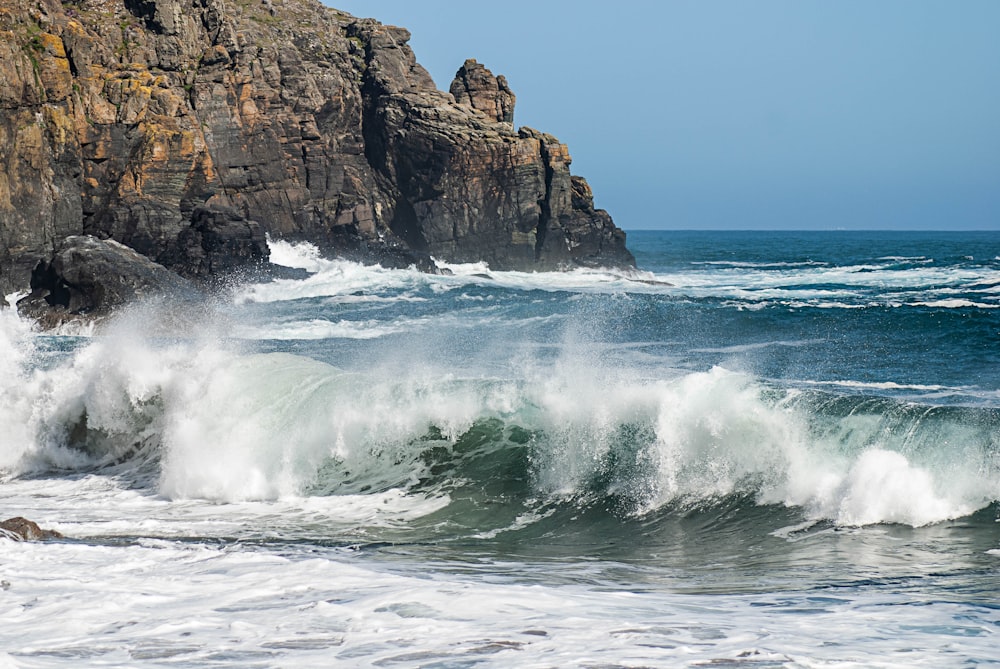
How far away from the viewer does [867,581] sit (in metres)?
7.02

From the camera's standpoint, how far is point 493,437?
1194cm

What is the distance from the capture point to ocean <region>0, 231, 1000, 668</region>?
17.8ft

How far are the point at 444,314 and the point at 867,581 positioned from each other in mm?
25054

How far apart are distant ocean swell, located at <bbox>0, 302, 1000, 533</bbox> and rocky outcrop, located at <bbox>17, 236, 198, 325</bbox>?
43.9ft

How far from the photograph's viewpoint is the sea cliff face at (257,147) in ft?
115

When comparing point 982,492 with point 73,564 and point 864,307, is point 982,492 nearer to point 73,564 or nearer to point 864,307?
point 73,564

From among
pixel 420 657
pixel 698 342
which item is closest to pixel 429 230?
pixel 698 342

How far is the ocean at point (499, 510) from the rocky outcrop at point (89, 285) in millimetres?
11138

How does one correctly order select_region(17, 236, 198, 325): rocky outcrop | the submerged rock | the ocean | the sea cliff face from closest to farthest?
the ocean, the submerged rock, select_region(17, 236, 198, 325): rocky outcrop, the sea cliff face

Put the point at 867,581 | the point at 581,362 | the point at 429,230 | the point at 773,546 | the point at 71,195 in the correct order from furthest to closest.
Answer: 1. the point at 429,230
2. the point at 71,195
3. the point at 581,362
4. the point at 773,546
5. the point at 867,581

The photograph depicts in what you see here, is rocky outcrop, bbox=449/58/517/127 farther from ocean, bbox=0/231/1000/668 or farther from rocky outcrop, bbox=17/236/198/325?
ocean, bbox=0/231/1000/668

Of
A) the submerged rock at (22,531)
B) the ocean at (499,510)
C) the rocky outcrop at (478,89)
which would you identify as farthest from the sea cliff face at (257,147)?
the submerged rock at (22,531)

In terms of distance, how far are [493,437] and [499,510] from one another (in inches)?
63.6

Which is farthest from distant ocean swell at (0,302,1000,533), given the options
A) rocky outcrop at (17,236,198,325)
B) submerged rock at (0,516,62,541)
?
rocky outcrop at (17,236,198,325)
